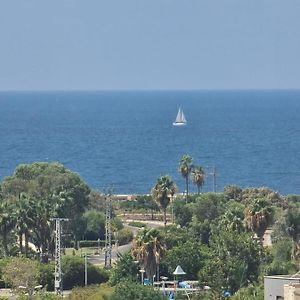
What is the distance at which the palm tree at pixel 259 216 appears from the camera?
78.0 meters

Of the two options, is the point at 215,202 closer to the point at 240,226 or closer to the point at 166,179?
the point at 166,179

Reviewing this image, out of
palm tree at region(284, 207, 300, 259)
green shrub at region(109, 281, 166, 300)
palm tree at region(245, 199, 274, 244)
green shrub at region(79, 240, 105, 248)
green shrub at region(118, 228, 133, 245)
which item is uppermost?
palm tree at region(245, 199, 274, 244)

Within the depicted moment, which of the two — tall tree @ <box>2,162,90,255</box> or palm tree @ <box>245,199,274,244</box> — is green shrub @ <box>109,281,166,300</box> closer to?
palm tree @ <box>245,199,274,244</box>

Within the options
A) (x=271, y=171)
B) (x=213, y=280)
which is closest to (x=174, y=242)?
(x=213, y=280)

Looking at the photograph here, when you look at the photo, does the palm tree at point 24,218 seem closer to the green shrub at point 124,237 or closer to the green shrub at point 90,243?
the green shrub at point 124,237

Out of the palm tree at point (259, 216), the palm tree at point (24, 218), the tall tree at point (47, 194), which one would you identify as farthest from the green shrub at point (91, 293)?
the tall tree at point (47, 194)

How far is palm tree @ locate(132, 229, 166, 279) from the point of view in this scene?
2773 inches

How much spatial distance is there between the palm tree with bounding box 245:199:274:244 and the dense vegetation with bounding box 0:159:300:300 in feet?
0.18

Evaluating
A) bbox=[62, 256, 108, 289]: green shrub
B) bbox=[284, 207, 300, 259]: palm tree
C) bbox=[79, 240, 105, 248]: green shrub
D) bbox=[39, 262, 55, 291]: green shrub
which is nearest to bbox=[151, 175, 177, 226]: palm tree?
bbox=[79, 240, 105, 248]: green shrub

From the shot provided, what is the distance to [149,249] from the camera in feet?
231

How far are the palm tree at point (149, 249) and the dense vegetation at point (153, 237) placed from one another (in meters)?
0.05

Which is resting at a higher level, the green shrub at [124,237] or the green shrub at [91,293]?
the green shrub at [91,293]

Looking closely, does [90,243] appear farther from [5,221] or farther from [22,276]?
[22,276]

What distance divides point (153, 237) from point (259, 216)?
30.9 ft
